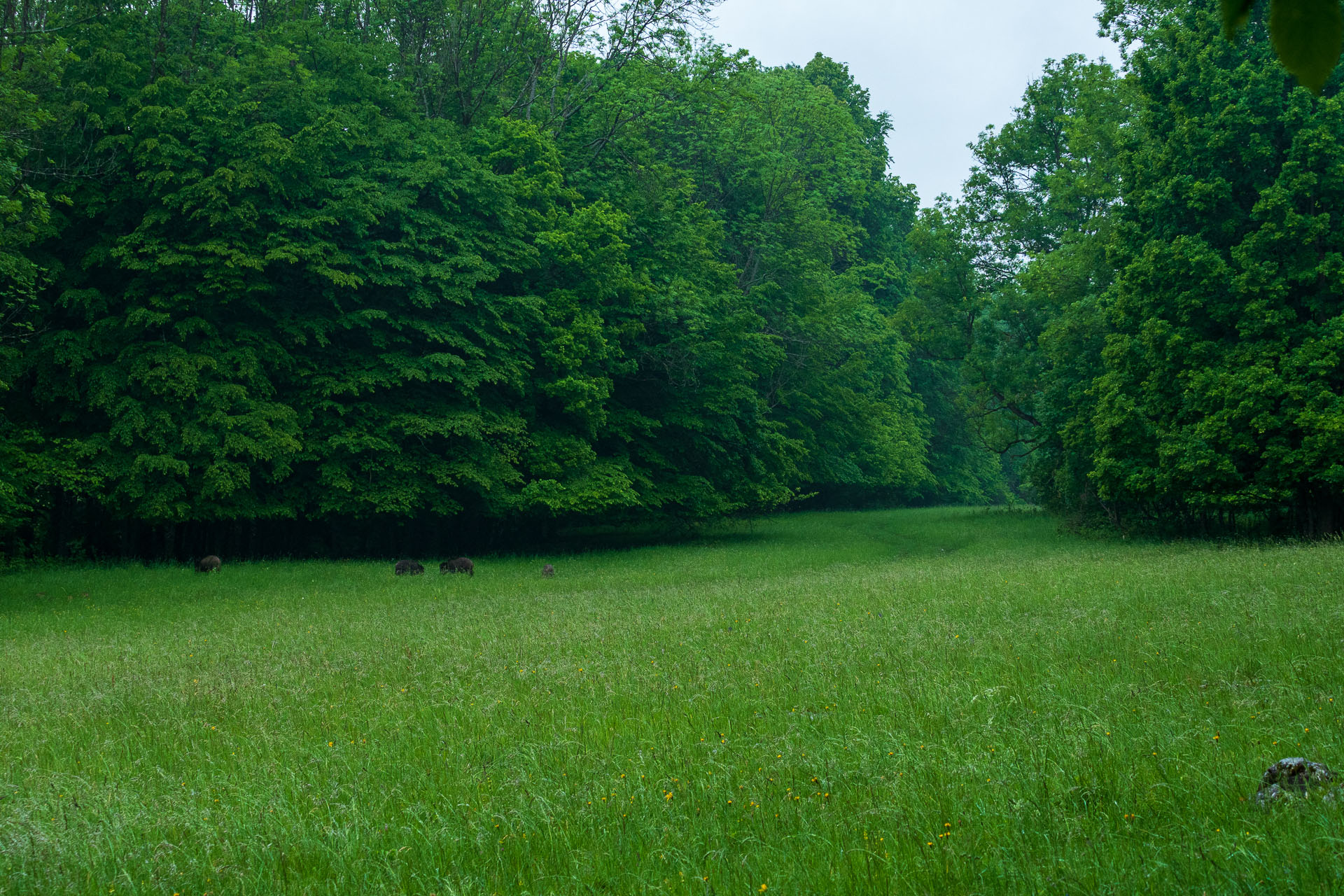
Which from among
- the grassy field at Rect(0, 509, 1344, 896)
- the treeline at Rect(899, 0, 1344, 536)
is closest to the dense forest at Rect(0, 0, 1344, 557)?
the treeline at Rect(899, 0, 1344, 536)

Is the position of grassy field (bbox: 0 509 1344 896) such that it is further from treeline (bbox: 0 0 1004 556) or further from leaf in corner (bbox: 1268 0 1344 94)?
treeline (bbox: 0 0 1004 556)

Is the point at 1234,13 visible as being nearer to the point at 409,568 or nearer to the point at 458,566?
the point at 409,568

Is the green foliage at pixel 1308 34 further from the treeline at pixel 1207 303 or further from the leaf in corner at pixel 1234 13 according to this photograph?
the treeline at pixel 1207 303

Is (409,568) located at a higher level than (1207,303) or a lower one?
lower

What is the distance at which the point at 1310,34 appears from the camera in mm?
1251

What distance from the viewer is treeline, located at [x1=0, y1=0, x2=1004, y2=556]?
23531 mm

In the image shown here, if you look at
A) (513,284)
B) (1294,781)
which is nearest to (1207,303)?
(513,284)

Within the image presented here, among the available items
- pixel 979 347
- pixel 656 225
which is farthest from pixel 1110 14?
pixel 656 225

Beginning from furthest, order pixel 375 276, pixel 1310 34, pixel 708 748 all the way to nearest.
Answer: pixel 375 276 < pixel 708 748 < pixel 1310 34

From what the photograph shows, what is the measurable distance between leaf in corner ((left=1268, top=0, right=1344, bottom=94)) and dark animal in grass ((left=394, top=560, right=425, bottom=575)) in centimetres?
2340

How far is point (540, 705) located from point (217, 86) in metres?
23.6

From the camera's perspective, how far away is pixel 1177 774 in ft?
17.1

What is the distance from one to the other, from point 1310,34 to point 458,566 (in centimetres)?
2382

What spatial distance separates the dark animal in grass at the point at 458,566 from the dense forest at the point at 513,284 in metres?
3.05
